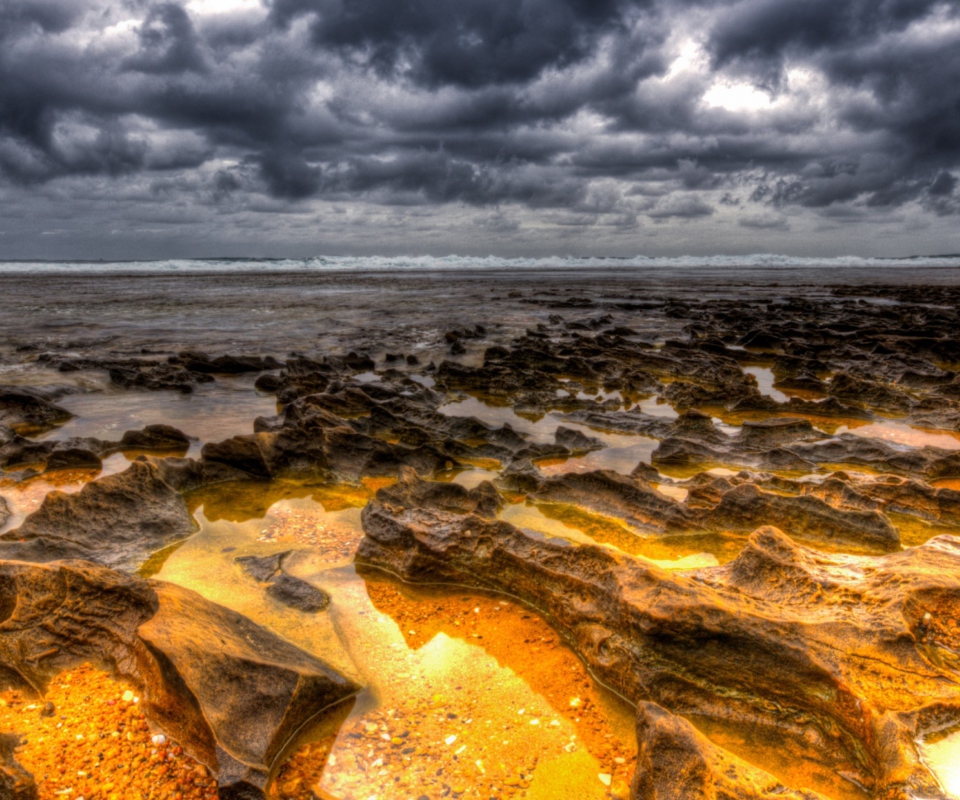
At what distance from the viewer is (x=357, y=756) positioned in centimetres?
209

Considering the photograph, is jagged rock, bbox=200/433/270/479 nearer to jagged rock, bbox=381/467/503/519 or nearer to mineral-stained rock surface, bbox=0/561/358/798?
jagged rock, bbox=381/467/503/519

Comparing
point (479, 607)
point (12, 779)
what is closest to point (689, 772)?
point (479, 607)

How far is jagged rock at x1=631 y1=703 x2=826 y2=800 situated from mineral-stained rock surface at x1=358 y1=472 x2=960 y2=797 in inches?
16.2

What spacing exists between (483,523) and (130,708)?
5.81 feet

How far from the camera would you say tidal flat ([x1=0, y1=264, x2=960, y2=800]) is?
200 cm

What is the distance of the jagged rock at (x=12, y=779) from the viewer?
1.64m

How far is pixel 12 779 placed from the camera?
1648 mm

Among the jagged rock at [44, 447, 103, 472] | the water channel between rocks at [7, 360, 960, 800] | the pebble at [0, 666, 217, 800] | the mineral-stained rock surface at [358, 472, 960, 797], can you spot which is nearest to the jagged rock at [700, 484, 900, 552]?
the water channel between rocks at [7, 360, 960, 800]

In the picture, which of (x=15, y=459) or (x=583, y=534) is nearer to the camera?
(x=583, y=534)

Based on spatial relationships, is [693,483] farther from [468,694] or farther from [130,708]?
[130,708]

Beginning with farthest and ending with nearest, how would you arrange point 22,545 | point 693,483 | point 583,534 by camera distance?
point 693,483, point 583,534, point 22,545

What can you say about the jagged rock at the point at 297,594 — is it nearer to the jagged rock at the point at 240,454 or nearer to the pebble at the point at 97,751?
the pebble at the point at 97,751

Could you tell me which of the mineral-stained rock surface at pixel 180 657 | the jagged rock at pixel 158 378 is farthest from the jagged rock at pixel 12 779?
the jagged rock at pixel 158 378

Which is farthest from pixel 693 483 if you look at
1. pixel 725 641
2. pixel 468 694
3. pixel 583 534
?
pixel 468 694
